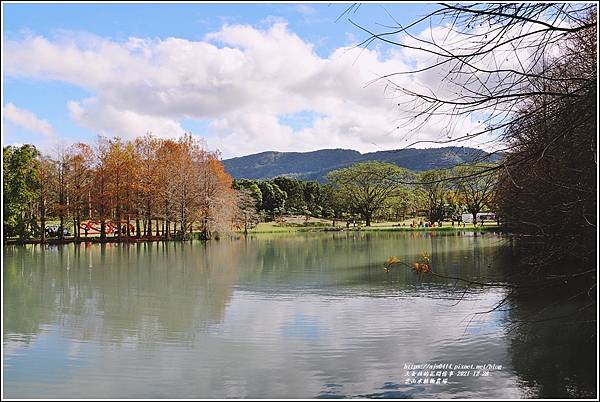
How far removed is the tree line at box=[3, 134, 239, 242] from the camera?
3125 centimetres

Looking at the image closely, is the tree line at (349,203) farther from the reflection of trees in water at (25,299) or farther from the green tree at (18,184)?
the reflection of trees in water at (25,299)

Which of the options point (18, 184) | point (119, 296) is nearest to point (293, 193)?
point (18, 184)

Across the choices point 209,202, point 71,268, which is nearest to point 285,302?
point 71,268

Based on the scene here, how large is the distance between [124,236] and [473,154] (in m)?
32.4

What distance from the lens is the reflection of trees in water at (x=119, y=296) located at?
8219mm

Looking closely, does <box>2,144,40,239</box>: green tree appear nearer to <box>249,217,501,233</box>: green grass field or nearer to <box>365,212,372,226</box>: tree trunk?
<box>249,217,501,233</box>: green grass field

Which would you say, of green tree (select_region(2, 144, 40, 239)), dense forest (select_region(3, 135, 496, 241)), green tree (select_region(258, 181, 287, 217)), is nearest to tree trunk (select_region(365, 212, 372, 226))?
green tree (select_region(258, 181, 287, 217))

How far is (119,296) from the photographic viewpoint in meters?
11.4

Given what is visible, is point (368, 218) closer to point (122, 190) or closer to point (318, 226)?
point (318, 226)

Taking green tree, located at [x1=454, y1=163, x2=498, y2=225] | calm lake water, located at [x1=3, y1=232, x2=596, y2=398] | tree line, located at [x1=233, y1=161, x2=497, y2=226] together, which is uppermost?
tree line, located at [x1=233, y1=161, x2=497, y2=226]

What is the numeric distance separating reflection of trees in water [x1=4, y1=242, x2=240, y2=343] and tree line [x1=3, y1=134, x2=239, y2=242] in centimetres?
1231

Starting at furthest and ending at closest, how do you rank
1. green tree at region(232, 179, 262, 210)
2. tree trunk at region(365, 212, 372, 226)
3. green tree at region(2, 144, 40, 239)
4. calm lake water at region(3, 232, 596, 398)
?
1. green tree at region(232, 179, 262, 210)
2. tree trunk at region(365, 212, 372, 226)
3. green tree at region(2, 144, 40, 239)
4. calm lake water at region(3, 232, 596, 398)

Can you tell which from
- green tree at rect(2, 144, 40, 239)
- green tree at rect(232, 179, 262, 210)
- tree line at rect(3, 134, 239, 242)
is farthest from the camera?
green tree at rect(232, 179, 262, 210)

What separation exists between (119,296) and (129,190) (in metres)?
22.7
